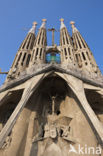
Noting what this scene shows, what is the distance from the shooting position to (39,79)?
1036cm

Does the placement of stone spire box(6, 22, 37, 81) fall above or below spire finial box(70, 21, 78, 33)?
below

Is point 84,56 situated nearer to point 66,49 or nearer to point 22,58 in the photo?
point 66,49

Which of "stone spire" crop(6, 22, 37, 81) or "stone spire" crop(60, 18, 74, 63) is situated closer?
"stone spire" crop(6, 22, 37, 81)

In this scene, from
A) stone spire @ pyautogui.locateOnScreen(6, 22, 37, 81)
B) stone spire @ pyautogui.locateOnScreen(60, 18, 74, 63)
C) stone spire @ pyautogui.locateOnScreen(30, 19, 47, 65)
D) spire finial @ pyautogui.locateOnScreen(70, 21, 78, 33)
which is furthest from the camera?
spire finial @ pyautogui.locateOnScreen(70, 21, 78, 33)

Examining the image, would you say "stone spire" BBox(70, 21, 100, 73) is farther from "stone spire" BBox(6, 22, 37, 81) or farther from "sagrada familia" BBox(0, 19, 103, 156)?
"stone spire" BBox(6, 22, 37, 81)

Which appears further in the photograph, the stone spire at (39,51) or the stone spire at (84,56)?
the stone spire at (39,51)

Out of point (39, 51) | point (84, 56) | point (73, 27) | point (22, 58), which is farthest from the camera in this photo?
point (73, 27)

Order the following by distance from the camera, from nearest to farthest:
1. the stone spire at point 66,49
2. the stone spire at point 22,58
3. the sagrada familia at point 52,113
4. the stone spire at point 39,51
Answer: the sagrada familia at point 52,113 < the stone spire at point 22,58 < the stone spire at point 39,51 < the stone spire at point 66,49

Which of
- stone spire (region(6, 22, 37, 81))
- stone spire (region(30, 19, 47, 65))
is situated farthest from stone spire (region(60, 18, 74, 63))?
stone spire (region(6, 22, 37, 81))

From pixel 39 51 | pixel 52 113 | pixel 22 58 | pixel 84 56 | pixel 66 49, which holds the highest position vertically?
pixel 66 49

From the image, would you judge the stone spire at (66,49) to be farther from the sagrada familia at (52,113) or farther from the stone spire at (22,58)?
the sagrada familia at (52,113)

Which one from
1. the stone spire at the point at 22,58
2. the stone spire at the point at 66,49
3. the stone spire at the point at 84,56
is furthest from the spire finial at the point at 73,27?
the stone spire at the point at 22,58

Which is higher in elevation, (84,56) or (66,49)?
(66,49)

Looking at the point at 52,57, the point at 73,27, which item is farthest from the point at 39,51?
the point at 73,27
